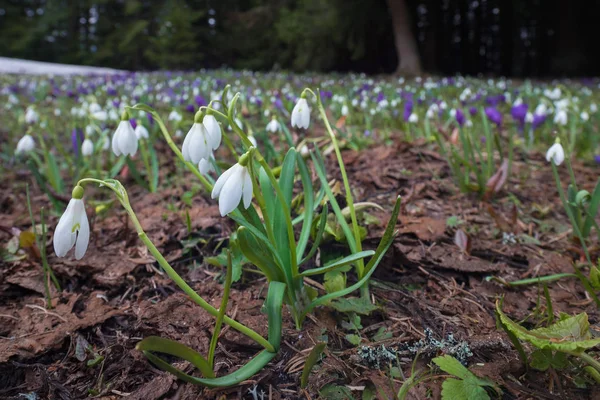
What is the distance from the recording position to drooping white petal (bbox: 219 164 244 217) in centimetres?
98

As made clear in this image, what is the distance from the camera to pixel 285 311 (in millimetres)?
1411

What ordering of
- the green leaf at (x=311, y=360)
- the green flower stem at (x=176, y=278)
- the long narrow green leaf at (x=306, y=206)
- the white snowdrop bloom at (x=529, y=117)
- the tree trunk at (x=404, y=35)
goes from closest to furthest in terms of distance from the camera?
the green flower stem at (x=176, y=278) < the green leaf at (x=311, y=360) < the long narrow green leaf at (x=306, y=206) < the white snowdrop bloom at (x=529, y=117) < the tree trunk at (x=404, y=35)

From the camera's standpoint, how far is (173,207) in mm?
2205

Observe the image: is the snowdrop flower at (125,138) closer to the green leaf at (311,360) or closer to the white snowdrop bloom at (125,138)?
the white snowdrop bloom at (125,138)

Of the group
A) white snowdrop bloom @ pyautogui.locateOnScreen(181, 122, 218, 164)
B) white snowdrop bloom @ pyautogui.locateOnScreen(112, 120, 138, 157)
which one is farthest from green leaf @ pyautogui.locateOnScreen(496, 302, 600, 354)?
white snowdrop bloom @ pyautogui.locateOnScreen(112, 120, 138, 157)

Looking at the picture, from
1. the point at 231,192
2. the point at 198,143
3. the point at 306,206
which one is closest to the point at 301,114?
the point at 306,206

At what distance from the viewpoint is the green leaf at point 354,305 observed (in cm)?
132

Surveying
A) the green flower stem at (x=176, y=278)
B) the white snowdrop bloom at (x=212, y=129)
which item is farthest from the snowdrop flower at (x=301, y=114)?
the green flower stem at (x=176, y=278)

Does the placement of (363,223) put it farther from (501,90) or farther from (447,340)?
(501,90)

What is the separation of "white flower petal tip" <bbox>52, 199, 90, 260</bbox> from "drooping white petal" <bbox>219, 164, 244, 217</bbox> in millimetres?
294

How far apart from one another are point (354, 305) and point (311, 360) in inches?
11.7

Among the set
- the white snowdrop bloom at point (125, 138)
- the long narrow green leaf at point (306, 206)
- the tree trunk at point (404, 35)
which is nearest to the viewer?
the white snowdrop bloom at point (125, 138)

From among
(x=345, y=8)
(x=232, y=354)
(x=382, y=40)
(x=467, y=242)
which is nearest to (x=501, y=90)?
(x=467, y=242)

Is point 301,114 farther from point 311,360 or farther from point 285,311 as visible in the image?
point 311,360
